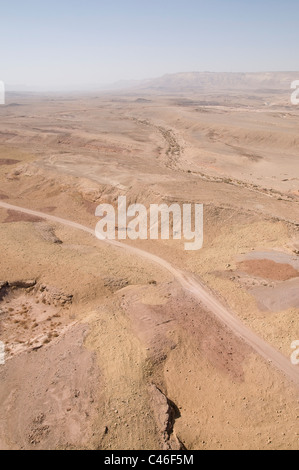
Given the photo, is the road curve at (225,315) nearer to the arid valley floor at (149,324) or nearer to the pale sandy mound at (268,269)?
the arid valley floor at (149,324)

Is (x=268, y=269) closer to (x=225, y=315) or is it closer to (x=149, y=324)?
(x=225, y=315)

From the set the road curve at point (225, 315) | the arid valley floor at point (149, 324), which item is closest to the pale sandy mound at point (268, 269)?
the arid valley floor at point (149, 324)

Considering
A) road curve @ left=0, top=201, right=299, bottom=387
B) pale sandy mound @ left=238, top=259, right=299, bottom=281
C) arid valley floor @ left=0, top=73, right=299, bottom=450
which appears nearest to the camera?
arid valley floor @ left=0, top=73, right=299, bottom=450

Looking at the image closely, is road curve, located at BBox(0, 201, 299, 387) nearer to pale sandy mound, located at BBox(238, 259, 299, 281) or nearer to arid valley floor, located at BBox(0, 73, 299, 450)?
arid valley floor, located at BBox(0, 73, 299, 450)

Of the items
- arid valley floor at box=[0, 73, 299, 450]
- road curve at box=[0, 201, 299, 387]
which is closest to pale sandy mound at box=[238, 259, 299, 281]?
arid valley floor at box=[0, 73, 299, 450]

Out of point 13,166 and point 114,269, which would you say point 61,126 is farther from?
point 114,269

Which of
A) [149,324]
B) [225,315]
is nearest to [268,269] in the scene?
[225,315]

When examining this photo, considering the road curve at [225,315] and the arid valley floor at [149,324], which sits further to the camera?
the road curve at [225,315]

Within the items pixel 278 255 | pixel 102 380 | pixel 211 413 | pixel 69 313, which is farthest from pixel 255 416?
pixel 278 255
